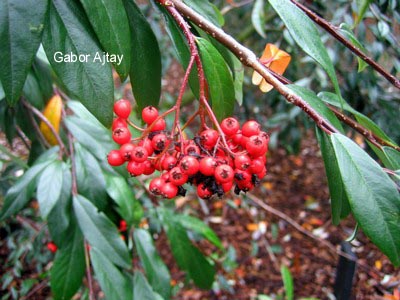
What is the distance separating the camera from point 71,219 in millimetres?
1104

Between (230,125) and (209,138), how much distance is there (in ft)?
0.13

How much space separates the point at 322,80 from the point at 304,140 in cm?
176

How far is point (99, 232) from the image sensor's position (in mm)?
1075

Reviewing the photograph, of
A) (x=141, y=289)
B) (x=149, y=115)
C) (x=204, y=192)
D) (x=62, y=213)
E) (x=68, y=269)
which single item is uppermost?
(x=149, y=115)

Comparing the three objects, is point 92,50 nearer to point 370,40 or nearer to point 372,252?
point 370,40

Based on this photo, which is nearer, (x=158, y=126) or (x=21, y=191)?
(x=158, y=126)

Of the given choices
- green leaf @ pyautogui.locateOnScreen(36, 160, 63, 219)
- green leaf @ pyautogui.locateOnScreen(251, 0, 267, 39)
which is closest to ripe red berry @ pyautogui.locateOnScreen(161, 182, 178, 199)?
green leaf @ pyautogui.locateOnScreen(36, 160, 63, 219)

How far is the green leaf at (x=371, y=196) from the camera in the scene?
521 millimetres

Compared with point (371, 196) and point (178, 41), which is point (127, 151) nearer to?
point (178, 41)

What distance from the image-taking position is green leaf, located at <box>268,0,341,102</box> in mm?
608

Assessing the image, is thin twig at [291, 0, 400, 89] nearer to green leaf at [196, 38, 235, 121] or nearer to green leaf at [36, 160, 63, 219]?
green leaf at [196, 38, 235, 121]

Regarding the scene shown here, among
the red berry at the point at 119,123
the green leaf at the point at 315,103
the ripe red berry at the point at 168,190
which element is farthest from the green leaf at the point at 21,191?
the green leaf at the point at 315,103

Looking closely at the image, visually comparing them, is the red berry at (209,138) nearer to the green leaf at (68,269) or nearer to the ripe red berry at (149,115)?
the ripe red berry at (149,115)

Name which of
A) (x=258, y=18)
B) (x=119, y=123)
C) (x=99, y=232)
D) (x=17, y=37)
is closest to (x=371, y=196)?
(x=119, y=123)
